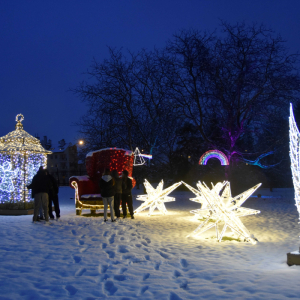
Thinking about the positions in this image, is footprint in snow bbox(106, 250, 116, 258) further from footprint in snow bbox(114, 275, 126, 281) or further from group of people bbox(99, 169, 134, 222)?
group of people bbox(99, 169, 134, 222)

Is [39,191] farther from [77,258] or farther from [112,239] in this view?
[77,258]

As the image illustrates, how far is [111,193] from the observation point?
9.23 meters

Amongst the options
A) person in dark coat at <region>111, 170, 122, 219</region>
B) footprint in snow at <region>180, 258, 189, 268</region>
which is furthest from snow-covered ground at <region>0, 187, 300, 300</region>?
person in dark coat at <region>111, 170, 122, 219</region>

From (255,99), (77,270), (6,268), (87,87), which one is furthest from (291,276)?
(87,87)

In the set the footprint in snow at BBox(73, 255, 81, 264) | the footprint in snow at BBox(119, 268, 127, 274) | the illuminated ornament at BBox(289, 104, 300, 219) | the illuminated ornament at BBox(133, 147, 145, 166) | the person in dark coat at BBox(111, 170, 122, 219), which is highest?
the illuminated ornament at BBox(133, 147, 145, 166)

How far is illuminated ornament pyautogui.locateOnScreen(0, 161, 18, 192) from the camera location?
1096 cm

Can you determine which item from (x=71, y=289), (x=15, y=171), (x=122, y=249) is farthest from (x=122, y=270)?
(x=15, y=171)

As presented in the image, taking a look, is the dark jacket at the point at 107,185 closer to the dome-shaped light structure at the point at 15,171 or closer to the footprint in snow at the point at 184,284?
the dome-shaped light structure at the point at 15,171

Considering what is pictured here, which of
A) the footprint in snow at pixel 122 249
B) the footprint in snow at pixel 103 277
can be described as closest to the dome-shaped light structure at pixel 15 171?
the footprint in snow at pixel 122 249

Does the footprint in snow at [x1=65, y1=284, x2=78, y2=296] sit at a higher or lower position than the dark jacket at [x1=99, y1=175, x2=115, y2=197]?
lower

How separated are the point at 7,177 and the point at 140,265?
7.87 meters

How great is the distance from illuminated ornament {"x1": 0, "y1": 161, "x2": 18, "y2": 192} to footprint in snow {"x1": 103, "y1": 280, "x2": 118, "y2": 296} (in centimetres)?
824

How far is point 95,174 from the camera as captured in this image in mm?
11336

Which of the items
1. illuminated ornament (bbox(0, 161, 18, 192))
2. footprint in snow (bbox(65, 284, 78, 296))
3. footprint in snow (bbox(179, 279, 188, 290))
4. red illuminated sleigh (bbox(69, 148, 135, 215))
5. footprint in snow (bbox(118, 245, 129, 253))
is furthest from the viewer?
illuminated ornament (bbox(0, 161, 18, 192))
